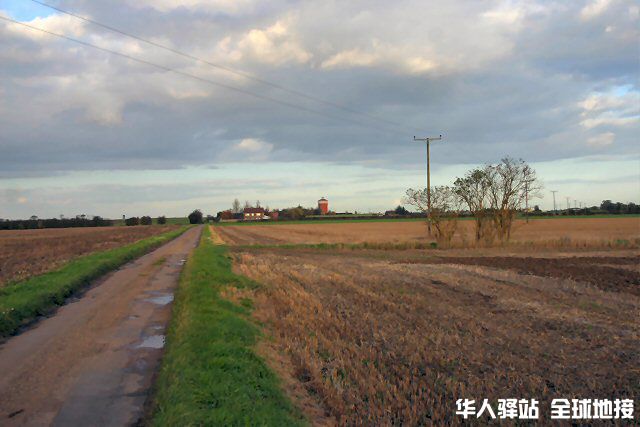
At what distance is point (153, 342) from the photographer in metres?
11.0

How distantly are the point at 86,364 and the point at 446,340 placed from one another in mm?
6792

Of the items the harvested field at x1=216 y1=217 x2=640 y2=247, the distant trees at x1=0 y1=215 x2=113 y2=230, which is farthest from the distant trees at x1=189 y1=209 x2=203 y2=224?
the harvested field at x1=216 y1=217 x2=640 y2=247

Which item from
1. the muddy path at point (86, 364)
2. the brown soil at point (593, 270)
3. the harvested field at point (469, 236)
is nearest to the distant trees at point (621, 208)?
the harvested field at point (469, 236)

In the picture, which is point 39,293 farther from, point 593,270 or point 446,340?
point 593,270

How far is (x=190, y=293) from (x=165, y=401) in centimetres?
924

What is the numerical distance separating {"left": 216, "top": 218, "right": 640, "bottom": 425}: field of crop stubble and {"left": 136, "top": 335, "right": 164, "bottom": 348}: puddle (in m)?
2.40

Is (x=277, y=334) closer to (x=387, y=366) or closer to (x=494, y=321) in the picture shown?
(x=387, y=366)

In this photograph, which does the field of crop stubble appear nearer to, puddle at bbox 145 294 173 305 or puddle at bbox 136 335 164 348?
puddle at bbox 145 294 173 305

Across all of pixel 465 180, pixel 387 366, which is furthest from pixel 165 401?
pixel 465 180

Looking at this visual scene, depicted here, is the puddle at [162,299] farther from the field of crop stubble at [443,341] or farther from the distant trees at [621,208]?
the distant trees at [621,208]

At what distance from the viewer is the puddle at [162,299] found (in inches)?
641

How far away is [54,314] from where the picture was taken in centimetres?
1461

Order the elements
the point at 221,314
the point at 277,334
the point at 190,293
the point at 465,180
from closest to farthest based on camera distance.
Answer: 1. the point at 277,334
2. the point at 221,314
3. the point at 190,293
4. the point at 465,180

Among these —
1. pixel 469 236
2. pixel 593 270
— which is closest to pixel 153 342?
pixel 593 270
